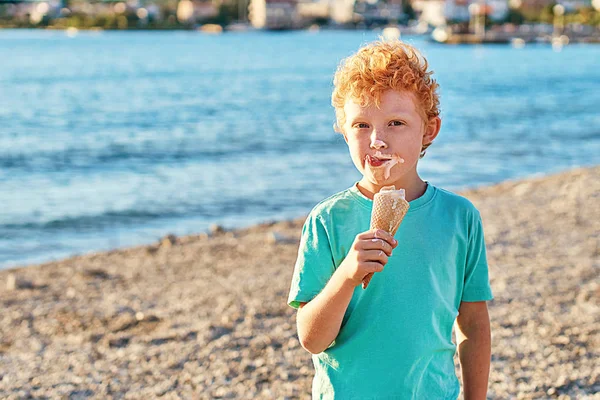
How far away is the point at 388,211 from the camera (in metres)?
1.99

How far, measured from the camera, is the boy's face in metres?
2.17

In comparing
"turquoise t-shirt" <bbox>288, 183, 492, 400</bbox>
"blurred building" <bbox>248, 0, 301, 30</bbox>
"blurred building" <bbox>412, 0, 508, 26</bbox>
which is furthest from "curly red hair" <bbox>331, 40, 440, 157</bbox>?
"blurred building" <bbox>248, 0, 301, 30</bbox>

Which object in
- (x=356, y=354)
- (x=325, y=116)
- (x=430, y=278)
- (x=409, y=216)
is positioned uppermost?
(x=409, y=216)

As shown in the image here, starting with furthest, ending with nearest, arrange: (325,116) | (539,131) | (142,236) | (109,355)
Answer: (325,116) → (539,131) → (142,236) → (109,355)

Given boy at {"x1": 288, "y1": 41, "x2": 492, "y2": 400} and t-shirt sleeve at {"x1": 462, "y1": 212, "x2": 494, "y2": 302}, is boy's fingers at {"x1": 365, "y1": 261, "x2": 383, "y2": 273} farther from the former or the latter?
t-shirt sleeve at {"x1": 462, "y1": 212, "x2": 494, "y2": 302}

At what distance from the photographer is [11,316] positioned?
295 inches

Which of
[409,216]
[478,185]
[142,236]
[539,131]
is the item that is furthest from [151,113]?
[409,216]

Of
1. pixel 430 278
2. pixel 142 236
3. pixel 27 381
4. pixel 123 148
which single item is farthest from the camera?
pixel 123 148

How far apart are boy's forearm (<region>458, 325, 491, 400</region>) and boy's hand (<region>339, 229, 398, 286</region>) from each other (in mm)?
618

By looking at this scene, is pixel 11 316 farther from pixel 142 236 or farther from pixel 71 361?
pixel 142 236

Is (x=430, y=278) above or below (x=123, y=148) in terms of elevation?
above

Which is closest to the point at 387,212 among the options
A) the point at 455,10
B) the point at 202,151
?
the point at 202,151

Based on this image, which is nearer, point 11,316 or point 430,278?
point 430,278

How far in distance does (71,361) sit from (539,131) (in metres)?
24.5
